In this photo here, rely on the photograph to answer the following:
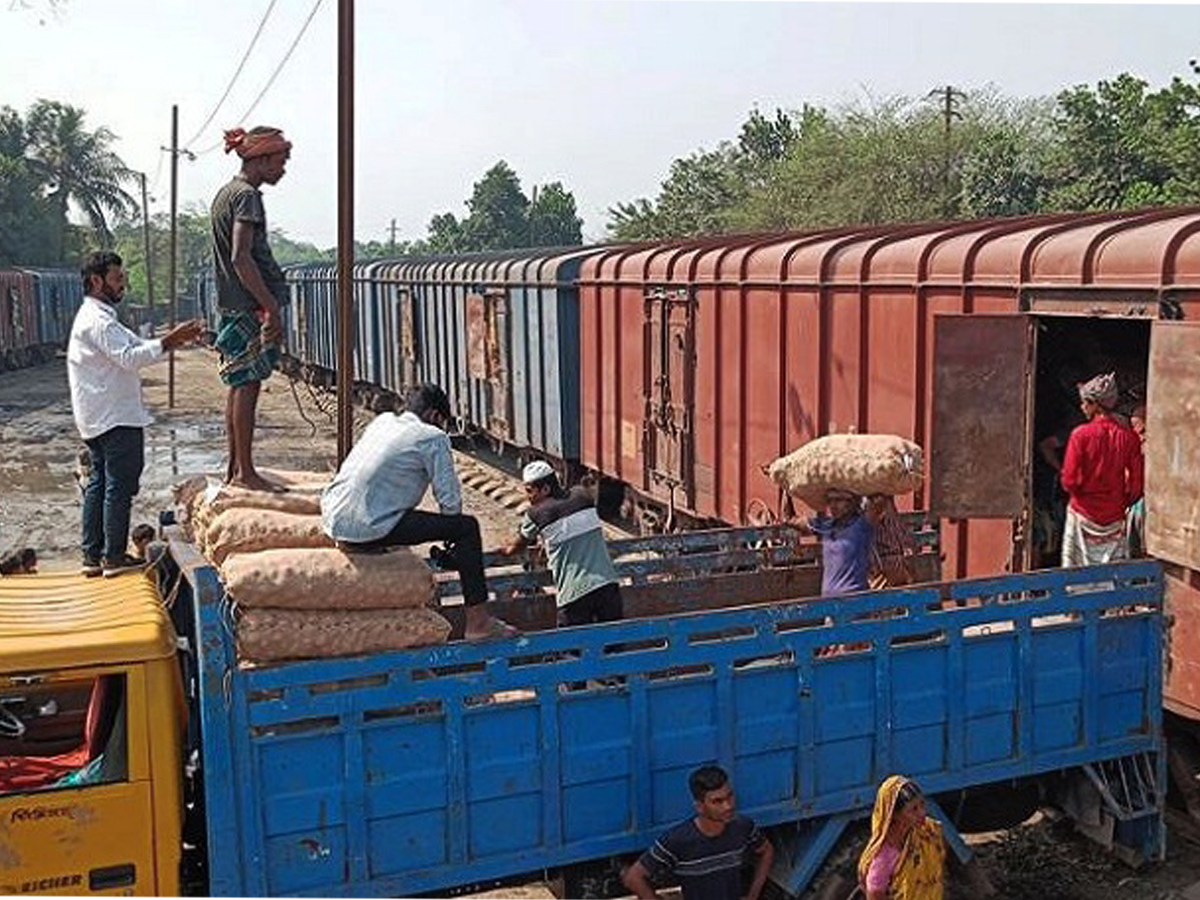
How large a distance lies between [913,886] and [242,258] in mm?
3693

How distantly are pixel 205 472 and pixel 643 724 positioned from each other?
418 inches

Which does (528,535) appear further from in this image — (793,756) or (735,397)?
(735,397)

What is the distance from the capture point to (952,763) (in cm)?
534

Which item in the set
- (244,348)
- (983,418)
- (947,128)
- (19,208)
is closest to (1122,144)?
(947,128)

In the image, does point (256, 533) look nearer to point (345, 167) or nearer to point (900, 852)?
point (900, 852)

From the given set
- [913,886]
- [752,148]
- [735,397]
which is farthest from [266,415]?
[752,148]

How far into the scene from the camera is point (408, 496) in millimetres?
5062

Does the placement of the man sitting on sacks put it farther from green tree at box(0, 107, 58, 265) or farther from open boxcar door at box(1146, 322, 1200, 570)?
green tree at box(0, 107, 58, 265)

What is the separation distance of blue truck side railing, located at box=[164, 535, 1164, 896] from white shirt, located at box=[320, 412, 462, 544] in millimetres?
601

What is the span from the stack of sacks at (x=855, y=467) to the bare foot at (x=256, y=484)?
2791 millimetres

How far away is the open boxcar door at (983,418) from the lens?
7.84m

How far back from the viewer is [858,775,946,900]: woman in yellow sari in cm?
461

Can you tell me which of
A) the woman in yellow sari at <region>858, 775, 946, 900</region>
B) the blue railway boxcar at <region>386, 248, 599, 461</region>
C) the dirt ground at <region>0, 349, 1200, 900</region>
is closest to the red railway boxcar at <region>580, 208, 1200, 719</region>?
the dirt ground at <region>0, 349, 1200, 900</region>

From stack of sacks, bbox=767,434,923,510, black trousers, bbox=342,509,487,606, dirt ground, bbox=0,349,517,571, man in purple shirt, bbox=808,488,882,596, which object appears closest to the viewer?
black trousers, bbox=342,509,487,606
